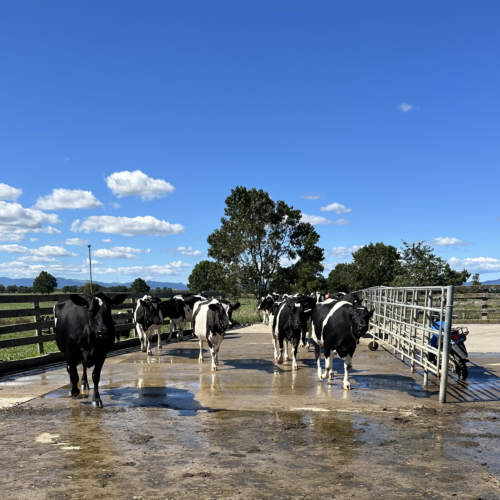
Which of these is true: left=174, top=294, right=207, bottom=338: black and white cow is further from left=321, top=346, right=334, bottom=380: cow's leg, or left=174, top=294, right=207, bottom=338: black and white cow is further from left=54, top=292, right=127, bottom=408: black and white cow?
left=54, top=292, right=127, bottom=408: black and white cow

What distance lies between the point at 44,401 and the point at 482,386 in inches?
314

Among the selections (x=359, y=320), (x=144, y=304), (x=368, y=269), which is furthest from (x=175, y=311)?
(x=368, y=269)

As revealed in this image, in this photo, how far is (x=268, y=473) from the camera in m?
5.16

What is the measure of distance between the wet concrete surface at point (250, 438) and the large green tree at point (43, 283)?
14500cm

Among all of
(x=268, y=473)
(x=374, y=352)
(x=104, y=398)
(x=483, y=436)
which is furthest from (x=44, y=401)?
(x=374, y=352)

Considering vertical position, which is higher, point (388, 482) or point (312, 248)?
point (312, 248)

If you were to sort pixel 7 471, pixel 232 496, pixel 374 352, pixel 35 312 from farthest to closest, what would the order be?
pixel 374 352 < pixel 35 312 < pixel 7 471 < pixel 232 496

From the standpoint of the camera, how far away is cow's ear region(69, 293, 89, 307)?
28.4ft

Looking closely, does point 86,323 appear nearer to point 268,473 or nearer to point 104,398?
point 104,398

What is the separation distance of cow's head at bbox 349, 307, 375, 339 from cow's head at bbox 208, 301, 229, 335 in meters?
3.62

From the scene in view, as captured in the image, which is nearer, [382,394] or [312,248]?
[382,394]

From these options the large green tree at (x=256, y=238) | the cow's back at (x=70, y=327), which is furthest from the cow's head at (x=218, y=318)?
the large green tree at (x=256, y=238)

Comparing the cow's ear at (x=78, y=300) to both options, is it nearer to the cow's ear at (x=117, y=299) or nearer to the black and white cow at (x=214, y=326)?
the cow's ear at (x=117, y=299)

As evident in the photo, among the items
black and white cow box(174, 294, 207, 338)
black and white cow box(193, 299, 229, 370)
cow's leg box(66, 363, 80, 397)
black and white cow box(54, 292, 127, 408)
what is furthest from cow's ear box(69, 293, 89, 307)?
black and white cow box(174, 294, 207, 338)
